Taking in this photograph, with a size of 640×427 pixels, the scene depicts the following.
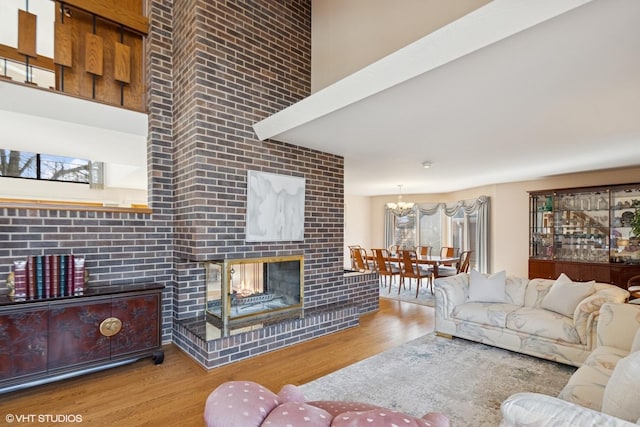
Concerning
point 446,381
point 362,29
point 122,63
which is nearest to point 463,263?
point 446,381

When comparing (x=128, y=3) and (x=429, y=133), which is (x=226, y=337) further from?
(x=128, y=3)

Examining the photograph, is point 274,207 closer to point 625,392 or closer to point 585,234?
point 625,392

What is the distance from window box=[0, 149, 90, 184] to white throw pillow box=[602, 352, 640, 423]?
4.06m

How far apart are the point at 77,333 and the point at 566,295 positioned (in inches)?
170

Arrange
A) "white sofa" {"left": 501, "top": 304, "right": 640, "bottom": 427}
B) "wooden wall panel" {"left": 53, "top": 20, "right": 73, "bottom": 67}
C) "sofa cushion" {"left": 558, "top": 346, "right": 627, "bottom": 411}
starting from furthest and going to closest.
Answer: "wooden wall panel" {"left": 53, "top": 20, "right": 73, "bottom": 67} → "sofa cushion" {"left": 558, "top": 346, "right": 627, "bottom": 411} → "white sofa" {"left": 501, "top": 304, "right": 640, "bottom": 427}

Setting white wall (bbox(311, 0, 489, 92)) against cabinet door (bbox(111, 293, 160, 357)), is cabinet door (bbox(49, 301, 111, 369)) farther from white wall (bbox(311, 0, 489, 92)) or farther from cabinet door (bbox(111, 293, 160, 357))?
white wall (bbox(311, 0, 489, 92))

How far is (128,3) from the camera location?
133 inches

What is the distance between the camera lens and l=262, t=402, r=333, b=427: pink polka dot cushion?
0.90 m

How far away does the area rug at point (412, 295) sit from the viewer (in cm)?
541

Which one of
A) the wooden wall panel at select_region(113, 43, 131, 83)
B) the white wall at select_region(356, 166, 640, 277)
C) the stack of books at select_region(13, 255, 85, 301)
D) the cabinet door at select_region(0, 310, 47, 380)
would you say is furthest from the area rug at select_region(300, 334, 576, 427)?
the white wall at select_region(356, 166, 640, 277)

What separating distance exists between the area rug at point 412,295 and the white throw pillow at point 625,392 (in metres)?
3.79

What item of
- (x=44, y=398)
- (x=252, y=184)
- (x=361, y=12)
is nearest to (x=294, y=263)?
(x=252, y=184)

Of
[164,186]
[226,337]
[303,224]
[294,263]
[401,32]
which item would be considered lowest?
[226,337]

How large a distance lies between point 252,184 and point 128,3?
2.29 meters
